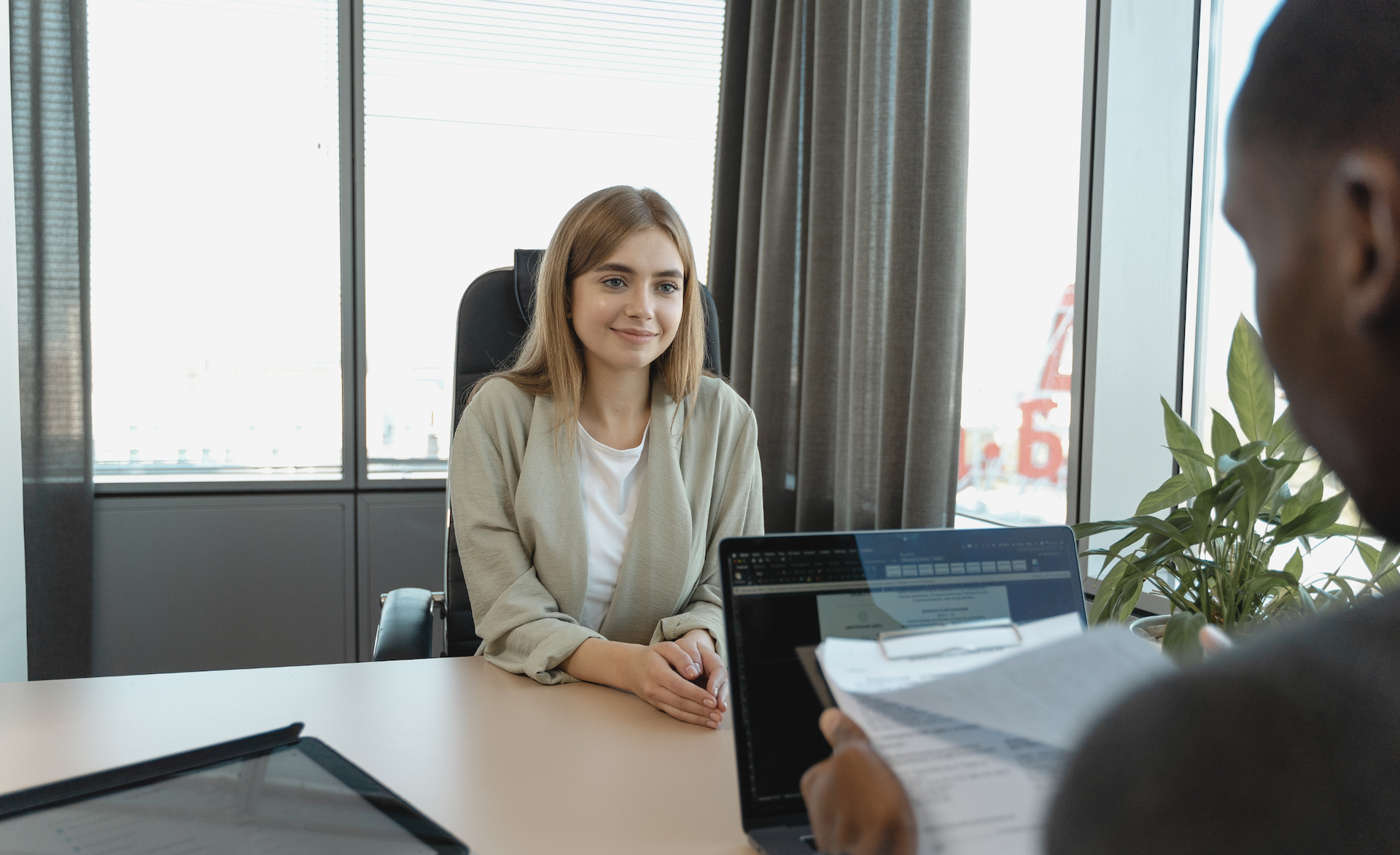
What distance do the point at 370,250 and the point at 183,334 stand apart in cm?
57

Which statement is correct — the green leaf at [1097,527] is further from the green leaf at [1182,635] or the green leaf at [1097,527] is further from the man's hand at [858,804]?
the man's hand at [858,804]

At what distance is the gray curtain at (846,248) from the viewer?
5.69 feet

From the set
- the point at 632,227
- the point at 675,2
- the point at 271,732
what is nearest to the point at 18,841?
the point at 271,732

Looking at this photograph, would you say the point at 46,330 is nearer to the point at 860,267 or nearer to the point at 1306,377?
the point at 860,267

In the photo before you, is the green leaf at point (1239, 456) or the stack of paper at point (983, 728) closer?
the stack of paper at point (983, 728)

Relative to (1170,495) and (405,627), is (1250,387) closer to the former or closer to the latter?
(1170,495)

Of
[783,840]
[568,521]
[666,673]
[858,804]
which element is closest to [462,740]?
[666,673]

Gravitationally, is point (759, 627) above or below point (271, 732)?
above

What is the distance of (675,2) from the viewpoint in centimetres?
280

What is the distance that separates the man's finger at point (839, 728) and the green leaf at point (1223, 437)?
2.41 feet

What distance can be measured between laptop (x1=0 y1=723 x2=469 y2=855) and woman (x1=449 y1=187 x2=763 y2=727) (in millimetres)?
429

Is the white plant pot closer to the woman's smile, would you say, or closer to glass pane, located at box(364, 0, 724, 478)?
the woman's smile

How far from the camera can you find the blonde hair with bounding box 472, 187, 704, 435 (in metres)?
1.41

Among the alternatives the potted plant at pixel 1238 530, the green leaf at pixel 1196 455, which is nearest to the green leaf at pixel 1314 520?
the potted plant at pixel 1238 530
